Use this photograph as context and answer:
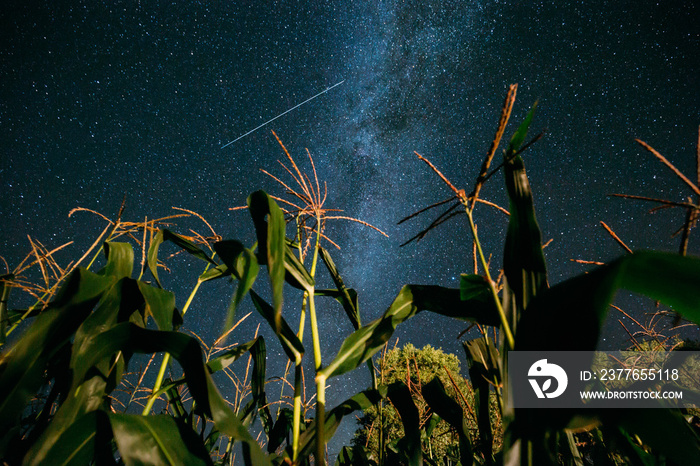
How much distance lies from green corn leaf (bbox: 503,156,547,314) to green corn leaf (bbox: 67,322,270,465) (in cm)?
74

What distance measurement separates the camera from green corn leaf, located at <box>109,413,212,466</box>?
23.8 inches

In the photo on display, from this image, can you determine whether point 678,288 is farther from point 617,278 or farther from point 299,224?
point 299,224

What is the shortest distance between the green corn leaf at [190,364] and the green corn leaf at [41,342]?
12 cm

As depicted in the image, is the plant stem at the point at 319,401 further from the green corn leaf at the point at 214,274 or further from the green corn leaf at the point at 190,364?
the green corn leaf at the point at 214,274

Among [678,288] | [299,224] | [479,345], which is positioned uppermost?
[299,224]

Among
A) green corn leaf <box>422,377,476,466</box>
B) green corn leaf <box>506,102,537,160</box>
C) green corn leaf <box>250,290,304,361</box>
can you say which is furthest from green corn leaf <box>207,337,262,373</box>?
green corn leaf <box>506,102,537,160</box>

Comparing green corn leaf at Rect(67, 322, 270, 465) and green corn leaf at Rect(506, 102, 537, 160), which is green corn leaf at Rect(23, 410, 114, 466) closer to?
green corn leaf at Rect(67, 322, 270, 465)

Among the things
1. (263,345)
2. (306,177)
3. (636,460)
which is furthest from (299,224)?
(636,460)

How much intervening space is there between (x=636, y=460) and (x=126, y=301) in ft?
5.10

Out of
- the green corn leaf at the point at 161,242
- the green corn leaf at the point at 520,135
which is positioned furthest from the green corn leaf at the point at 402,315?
the green corn leaf at the point at 161,242

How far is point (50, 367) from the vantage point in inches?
42.1

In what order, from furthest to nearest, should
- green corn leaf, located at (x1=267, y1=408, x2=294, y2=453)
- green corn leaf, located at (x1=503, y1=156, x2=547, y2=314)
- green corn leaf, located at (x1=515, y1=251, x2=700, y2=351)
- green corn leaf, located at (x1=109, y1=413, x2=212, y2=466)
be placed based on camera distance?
green corn leaf, located at (x1=267, y1=408, x2=294, y2=453) < green corn leaf, located at (x1=503, y1=156, x2=547, y2=314) < green corn leaf, located at (x1=109, y1=413, x2=212, y2=466) < green corn leaf, located at (x1=515, y1=251, x2=700, y2=351)

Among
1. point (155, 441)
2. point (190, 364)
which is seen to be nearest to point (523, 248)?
point (190, 364)

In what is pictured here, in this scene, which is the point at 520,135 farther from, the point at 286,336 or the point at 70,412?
the point at 70,412
